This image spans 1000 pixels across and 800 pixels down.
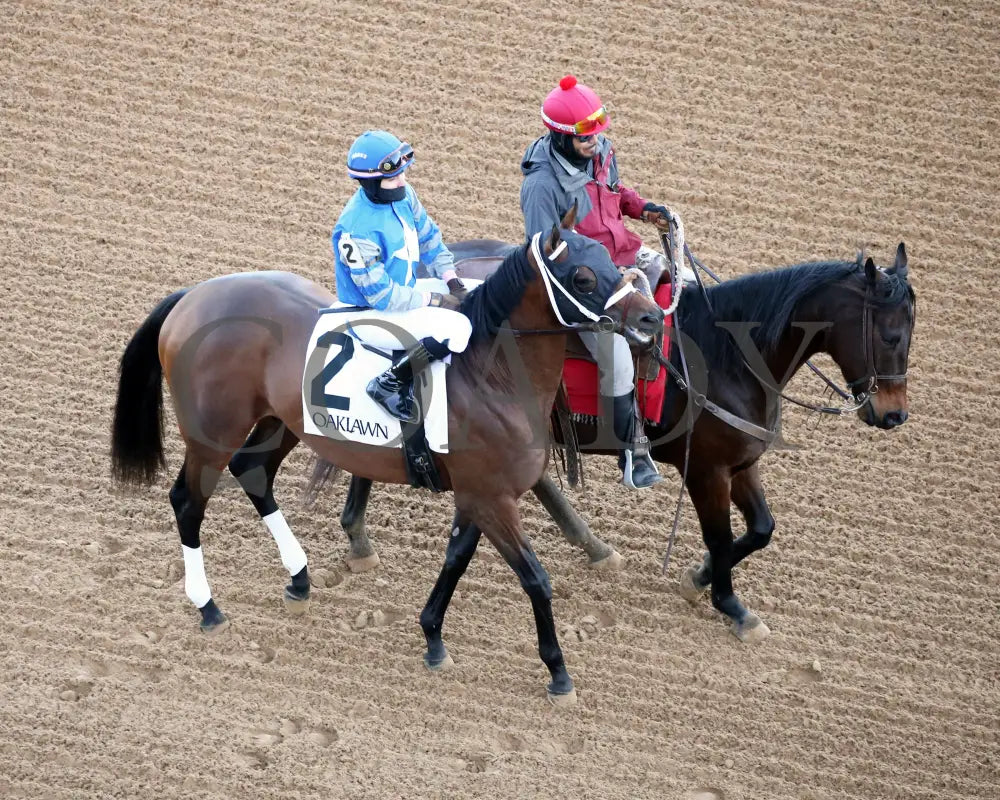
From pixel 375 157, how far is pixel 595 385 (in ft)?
4.96

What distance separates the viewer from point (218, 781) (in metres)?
4.80

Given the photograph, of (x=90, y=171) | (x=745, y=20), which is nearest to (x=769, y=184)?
(x=745, y=20)

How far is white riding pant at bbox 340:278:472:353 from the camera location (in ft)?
15.3

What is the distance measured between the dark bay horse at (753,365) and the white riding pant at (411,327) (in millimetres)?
925

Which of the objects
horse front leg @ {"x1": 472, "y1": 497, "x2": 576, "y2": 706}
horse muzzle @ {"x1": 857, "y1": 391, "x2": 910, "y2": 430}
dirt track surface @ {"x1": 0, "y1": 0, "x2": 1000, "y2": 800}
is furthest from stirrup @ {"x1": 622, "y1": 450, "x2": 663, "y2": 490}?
horse muzzle @ {"x1": 857, "y1": 391, "x2": 910, "y2": 430}

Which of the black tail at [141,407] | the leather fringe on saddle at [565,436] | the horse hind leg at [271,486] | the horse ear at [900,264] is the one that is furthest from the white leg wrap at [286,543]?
the horse ear at [900,264]

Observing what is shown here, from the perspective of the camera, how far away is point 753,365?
5.15 meters

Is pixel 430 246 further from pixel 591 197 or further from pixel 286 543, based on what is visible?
pixel 286 543

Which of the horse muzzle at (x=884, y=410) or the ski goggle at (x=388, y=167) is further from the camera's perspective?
the horse muzzle at (x=884, y=410)

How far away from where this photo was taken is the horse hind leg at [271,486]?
563cm

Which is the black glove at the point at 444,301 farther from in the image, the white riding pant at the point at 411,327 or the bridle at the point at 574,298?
the bridle at the point at 574,298

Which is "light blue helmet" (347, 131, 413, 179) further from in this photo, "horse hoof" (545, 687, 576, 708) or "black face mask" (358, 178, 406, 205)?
"horse hoof" (545, 687, 576, 708)

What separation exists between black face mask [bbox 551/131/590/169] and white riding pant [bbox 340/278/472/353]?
91cm

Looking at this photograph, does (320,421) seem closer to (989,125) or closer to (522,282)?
(522,282)
